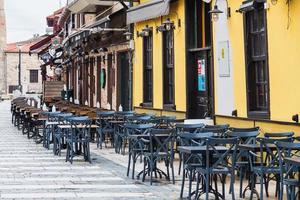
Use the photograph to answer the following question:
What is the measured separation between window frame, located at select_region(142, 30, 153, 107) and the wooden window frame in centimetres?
151

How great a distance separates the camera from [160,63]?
17.7 m

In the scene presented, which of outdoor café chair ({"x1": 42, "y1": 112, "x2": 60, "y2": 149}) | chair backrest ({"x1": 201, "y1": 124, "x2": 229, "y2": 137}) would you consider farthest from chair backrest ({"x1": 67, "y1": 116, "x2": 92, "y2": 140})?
chair backrest ({"x1": 201, "y1": 124, "x2": 229, "y2": 137})

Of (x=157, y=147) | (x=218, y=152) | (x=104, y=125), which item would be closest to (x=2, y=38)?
(x=104, y=125)

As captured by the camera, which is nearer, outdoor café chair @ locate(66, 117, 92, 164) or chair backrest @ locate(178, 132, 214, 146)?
chair backrest @ locate(178, 132, 214, 146)

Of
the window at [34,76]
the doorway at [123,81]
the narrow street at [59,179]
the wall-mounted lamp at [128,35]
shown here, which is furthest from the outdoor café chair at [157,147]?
the window at [34,76]

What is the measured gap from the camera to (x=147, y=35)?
1884 cm

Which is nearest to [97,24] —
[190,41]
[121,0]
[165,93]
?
A: [121,0]

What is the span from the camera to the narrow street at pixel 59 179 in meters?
9.45

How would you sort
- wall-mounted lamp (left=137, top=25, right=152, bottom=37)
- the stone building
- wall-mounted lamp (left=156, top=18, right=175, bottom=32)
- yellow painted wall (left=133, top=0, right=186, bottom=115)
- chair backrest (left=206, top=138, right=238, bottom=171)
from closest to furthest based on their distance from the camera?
chair backrest (left=206, top=138, right=238, bottom=171)
yellow painted wall (left=133, top=0, right=186, bottom=115)
wall-mounted lamp (left=156, top=18, right=175, bottom=32)
wall-mounted lamp (left=137, top=25, right=152, bottom=37)
the stone building

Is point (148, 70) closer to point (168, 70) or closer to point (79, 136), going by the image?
point (168, 70)

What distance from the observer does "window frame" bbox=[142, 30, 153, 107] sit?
62.5 feet

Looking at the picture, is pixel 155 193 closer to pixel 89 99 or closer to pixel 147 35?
pixel 147 35

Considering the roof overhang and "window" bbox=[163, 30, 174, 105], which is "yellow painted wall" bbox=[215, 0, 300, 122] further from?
the roof overhang

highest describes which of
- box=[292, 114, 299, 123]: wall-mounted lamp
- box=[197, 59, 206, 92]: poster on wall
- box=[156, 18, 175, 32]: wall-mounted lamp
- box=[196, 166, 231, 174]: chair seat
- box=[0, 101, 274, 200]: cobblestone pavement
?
box=[156, 18, 175, 32]: wall-mounted lamp
